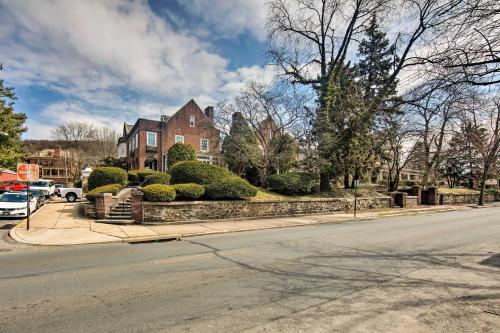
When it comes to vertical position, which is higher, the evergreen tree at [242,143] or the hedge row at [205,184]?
the evergreen tree at [242,143]

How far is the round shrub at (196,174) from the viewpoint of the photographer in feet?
59.4

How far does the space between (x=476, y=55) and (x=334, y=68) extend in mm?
20313

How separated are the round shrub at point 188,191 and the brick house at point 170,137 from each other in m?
21.0

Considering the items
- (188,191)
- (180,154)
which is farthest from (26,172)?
(180,154)

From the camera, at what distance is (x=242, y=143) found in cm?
2555

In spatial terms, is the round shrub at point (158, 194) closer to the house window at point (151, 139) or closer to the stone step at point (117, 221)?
the stone step at point (117, 221)

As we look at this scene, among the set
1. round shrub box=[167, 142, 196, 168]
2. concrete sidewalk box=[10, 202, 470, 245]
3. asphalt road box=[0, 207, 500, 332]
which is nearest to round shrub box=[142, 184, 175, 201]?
concrete sidewalk box=[10, 202, 470, 245]

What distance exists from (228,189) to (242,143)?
350 inches

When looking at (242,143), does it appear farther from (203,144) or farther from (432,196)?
(432,196)

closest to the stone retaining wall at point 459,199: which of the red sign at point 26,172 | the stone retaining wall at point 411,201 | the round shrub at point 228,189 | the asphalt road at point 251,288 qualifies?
the stone retaining wall at point 411,201

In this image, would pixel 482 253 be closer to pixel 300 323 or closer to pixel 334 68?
pixel 300 323

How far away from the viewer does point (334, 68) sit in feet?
87.6

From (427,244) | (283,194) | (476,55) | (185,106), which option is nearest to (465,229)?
(427,244)

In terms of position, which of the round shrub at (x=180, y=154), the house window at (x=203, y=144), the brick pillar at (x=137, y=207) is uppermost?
the house window at (x=203, y=144)
